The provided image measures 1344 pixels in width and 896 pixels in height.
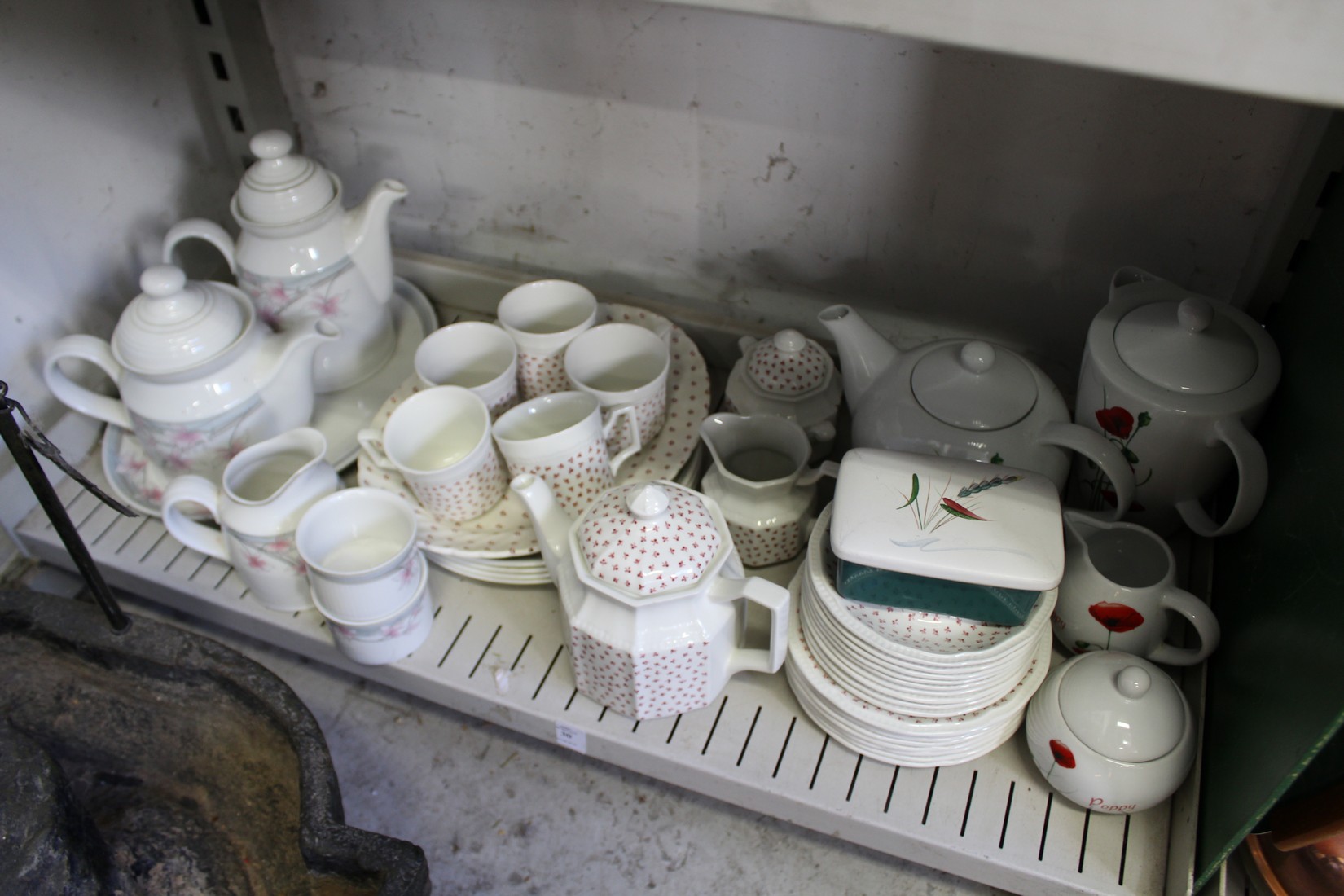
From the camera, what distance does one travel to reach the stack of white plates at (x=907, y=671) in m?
0.77

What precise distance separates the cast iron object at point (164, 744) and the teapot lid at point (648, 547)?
0.86 ft

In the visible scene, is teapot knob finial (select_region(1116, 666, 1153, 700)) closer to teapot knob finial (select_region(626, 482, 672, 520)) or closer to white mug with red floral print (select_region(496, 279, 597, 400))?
teapot knob finial (select_region(626, 482, 672, 520))

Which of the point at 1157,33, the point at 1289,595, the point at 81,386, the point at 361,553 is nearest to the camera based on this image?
the point at 1157,33

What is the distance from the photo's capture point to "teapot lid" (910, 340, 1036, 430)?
2.73 feet

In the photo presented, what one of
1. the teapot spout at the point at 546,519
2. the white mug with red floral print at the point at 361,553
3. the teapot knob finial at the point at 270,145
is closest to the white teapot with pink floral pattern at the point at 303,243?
the teapot knob finial at the point at 270,145

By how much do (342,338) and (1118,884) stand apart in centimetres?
84

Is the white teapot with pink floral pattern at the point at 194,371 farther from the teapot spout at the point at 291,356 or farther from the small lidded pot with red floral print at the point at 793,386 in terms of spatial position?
the small lidded pot with red floral print at the point at 793,386

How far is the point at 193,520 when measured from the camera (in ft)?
3.22

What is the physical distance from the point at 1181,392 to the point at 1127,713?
242 millimetres

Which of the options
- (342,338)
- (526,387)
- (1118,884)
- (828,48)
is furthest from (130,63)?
(1118,884)

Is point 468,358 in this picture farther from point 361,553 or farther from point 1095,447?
point 1095,447

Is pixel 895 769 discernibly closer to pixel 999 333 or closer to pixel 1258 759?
pixel 1258 759

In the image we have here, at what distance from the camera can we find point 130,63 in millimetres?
1054

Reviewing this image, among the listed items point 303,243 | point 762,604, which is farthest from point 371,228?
point 762,604
